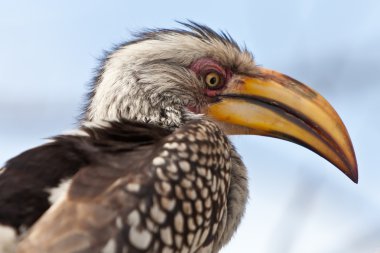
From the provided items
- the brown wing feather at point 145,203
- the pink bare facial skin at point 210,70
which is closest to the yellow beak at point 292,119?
the pink bare facial skin at point 210,70

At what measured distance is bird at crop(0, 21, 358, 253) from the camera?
3.74 metres

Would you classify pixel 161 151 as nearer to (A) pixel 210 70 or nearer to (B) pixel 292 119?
(B) pixel 292 119

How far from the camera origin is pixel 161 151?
4098 mm

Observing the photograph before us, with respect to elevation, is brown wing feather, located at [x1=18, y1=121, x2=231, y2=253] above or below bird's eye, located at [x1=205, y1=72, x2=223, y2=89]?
below

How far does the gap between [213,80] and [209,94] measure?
0.09 meters

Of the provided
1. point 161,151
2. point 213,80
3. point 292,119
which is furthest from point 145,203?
point 213,80

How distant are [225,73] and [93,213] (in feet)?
5.96

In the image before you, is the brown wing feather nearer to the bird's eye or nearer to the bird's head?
the bird's head

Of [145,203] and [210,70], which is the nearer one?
[145,203]

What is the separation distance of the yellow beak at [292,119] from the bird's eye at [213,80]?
0.49 feet

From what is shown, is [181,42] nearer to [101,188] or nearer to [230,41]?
[230,41]

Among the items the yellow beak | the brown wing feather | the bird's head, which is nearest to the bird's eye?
the bird's head

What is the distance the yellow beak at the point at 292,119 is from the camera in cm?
495

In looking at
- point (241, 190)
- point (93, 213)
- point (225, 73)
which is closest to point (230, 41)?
point (225, 73)
